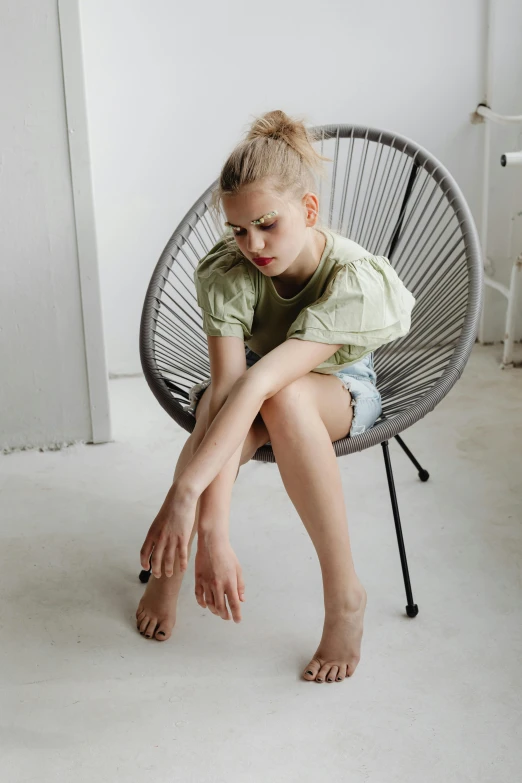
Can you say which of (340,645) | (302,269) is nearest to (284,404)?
(302,269)

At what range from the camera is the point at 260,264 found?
1327 millimetres

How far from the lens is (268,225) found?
50.9 inches

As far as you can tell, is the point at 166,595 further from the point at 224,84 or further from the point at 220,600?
the point at 224,84

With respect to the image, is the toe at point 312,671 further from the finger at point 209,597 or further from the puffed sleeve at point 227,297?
the puffed sleeve at point 227,297

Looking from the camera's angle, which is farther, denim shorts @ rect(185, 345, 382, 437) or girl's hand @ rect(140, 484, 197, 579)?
denim shorts @ rect(185, 345, 382, 437)

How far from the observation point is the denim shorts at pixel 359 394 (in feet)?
4.71

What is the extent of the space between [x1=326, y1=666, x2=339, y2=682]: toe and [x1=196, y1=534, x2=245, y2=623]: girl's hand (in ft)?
0.78

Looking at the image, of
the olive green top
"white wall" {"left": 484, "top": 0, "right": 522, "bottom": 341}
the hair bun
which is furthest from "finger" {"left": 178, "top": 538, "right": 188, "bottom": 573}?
"white wall" {"left": 484, "top": 0, "right": 522, "bottom": 341}

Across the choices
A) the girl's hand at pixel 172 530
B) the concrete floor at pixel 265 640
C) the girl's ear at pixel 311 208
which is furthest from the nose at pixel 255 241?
the concrete floor at pixel 265 640

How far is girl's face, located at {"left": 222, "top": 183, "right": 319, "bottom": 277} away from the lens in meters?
1.27

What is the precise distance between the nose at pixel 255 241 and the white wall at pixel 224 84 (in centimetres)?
121

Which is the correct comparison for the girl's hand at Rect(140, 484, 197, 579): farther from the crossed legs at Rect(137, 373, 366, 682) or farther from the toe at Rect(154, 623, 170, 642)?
the toe at Rect(154, 623, 170, 642)

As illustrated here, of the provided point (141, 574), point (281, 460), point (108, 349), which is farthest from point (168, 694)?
point (108, 349)

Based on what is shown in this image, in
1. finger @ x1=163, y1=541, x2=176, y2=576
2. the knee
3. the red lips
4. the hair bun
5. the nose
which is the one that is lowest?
finger @ x1=163, y1=541, x2=176, y2=576
